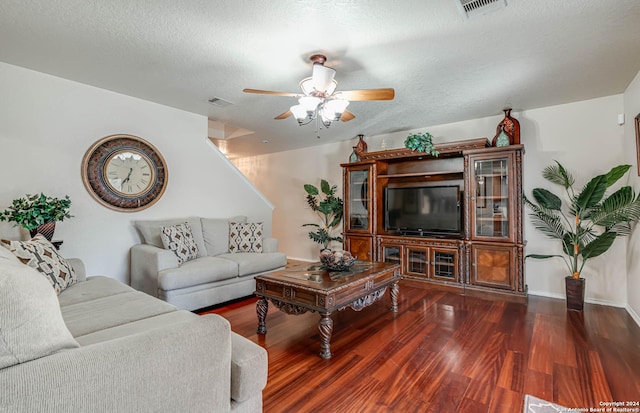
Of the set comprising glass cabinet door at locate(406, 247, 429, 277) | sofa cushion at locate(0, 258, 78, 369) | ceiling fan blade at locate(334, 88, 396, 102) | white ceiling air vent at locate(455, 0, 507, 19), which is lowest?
glass cabinet door at locate(406, 247, 429, 277)

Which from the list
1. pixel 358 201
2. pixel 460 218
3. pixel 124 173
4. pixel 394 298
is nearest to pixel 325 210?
pixel 358 201

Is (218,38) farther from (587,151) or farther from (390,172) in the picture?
(587,151)

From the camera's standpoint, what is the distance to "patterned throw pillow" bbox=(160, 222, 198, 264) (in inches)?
137

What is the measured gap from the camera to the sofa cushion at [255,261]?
144 inches

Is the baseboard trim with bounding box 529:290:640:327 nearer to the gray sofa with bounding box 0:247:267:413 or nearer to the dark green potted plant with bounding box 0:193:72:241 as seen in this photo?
the gray sofa with bounding box 0:247:267:413

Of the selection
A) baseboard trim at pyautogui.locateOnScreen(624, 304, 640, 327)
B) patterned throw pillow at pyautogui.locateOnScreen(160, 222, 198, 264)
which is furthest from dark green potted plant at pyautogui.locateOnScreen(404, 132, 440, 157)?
patterned throw pillow at pyautogui.locateOnScreen(160, 222, 198, 264)

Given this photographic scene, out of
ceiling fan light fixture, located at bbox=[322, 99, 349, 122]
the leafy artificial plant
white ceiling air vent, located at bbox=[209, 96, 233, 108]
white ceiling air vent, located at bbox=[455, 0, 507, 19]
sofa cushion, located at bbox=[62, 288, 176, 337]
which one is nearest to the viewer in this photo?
sofa cushion, located at bbox=[62, 288, 176, 337]

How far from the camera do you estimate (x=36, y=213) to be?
2.79 meters

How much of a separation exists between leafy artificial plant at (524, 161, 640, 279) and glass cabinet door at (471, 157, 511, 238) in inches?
12.4

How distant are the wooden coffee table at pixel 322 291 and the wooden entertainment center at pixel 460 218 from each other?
1.48 meters

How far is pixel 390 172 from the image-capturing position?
201 inches

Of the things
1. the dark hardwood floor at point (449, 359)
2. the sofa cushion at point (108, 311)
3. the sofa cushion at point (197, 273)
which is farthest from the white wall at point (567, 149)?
the sofa cushion at point (108, 311)

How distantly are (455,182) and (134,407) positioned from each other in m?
4.49

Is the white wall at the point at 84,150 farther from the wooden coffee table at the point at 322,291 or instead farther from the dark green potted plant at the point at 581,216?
the dark green potted plant at the point at 581,216
